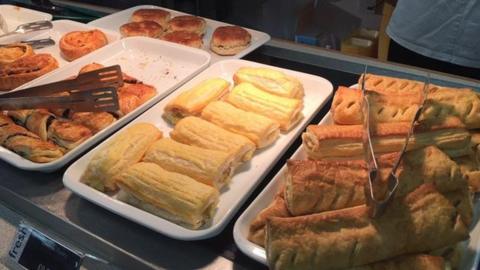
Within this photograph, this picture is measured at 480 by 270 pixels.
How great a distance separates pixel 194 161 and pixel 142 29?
3.28 feet

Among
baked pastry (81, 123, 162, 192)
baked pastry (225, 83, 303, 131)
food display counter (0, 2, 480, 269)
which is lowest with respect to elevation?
food display counter (0, 2, 480, 269)

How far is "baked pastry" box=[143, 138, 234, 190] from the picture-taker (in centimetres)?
100

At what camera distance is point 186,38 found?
177 centimetres

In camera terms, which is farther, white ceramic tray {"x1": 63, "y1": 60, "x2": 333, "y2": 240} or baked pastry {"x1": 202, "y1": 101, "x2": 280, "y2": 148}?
baked pastry {"x1": 202, "y1": 101, "x2": 280, "y2": 148}

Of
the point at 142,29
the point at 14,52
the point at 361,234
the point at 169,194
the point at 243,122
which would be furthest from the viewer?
the point at 142,29

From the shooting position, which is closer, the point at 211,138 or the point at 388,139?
the point at 388,139

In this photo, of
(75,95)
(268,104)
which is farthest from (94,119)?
(268,104)

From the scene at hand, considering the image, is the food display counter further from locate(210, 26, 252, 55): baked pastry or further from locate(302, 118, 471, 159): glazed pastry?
locate(210, 26, 252, 55): baked pastry

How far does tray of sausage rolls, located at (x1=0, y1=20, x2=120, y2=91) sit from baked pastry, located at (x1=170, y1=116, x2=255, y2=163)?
2.23 feet

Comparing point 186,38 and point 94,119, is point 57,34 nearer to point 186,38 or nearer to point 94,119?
point 186,38

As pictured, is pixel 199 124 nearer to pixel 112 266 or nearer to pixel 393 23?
pixel 112 266

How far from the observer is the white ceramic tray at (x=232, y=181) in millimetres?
903

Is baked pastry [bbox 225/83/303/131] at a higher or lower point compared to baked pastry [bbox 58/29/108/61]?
higher

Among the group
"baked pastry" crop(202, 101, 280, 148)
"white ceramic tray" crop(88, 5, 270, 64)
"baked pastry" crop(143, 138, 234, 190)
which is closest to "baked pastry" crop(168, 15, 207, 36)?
"white ceramic tray" crop(88, 5, 270, 64)
